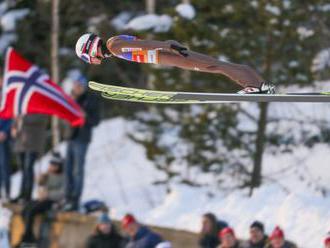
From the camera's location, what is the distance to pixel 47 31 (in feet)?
69.3

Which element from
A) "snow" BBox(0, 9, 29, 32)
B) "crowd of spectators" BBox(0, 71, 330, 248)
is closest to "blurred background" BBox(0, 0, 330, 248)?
"crowd of spectators" BBox(0, 71, 330, 248)

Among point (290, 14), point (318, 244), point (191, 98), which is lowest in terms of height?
point (318, 244)

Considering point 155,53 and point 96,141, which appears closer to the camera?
point 155,53

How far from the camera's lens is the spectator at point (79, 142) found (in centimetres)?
1329

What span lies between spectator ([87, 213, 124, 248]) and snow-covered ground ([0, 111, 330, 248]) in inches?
33.6

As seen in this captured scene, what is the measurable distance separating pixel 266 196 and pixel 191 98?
115 inches

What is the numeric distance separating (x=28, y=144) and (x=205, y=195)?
7.76 ft

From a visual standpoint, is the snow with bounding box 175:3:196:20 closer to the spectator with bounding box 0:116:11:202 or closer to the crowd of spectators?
the crowd of spectators

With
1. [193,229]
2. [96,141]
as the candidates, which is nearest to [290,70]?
A: [193,229]

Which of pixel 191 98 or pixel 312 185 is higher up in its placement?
pixel 191 98

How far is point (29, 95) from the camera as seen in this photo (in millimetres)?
14023

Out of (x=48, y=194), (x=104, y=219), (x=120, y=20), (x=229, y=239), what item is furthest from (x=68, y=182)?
(x=120, y=20)

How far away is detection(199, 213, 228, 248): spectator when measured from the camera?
11.2 m

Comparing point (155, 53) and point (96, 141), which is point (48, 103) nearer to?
point (155, 53)
